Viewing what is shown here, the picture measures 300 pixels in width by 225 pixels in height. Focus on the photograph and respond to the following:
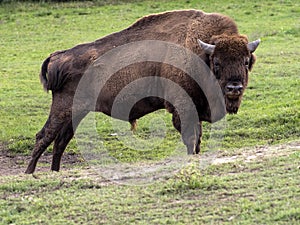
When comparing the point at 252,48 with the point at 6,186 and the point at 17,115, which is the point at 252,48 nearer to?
the point at 6,186

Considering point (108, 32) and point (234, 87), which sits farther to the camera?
point (108, 32)

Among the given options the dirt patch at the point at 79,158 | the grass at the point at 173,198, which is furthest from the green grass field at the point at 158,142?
the dirt patch at the point at 79,158

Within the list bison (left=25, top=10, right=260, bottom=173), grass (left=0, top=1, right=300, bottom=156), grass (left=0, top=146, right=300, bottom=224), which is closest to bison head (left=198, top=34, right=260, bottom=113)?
bison (left=25, top=10, right=260, bottom=173)

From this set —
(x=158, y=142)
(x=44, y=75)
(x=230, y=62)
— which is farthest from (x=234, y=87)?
(x=158, y=142)

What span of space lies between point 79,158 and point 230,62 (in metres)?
3.83

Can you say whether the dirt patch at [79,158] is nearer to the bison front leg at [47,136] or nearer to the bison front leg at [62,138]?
the bison front leg at [62,138]

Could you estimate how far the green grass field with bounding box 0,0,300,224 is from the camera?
23.8 ft

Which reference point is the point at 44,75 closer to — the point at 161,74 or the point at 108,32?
the point at 161,74

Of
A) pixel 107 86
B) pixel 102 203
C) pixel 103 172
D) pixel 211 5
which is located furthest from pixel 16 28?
pixel 102 203

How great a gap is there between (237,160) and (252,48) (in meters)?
1.61

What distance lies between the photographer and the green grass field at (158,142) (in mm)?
7250

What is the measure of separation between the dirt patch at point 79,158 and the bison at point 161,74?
0.65 m

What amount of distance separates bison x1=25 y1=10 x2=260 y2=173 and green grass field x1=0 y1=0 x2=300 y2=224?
719 millimetres

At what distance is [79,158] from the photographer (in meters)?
12.4
